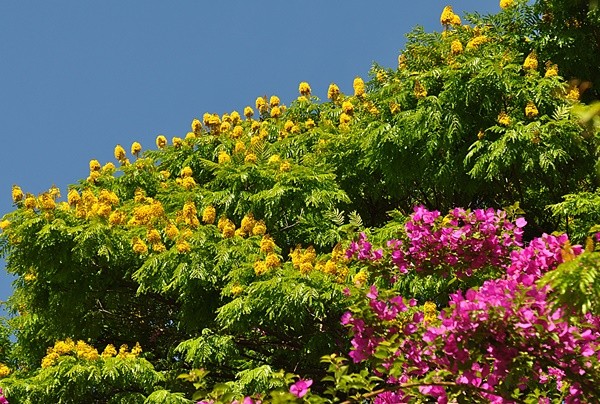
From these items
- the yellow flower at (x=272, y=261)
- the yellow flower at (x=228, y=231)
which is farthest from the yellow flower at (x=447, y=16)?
the yellow flower at (x=272, y=261)

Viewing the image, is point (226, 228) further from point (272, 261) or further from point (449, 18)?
point (449, 18)

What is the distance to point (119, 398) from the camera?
9.76 metres

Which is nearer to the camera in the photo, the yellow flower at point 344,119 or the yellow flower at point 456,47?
the yellow flower at point 456,47

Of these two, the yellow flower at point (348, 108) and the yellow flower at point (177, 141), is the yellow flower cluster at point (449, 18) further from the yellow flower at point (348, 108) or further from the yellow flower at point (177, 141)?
the yellow flower at point (177, 141)

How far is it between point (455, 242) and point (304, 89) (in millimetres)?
8526

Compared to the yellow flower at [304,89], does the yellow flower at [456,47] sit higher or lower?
lower

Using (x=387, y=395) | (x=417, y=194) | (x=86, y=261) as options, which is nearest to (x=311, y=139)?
(x=417, y=194)

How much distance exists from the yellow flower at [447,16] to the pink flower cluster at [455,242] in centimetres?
638

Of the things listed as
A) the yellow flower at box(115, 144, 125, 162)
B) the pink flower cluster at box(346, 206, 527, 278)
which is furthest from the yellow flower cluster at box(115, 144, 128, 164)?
the pink flower cluster at box(346, 206, 527, 278)

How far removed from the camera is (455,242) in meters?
6.45

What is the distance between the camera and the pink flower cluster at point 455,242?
21.0 ft

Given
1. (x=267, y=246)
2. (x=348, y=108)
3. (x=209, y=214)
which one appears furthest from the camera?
(x=348, y=108)

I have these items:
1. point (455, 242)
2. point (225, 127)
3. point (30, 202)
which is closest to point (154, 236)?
point (30, 202)

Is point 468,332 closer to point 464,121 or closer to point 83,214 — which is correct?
point 464,121
